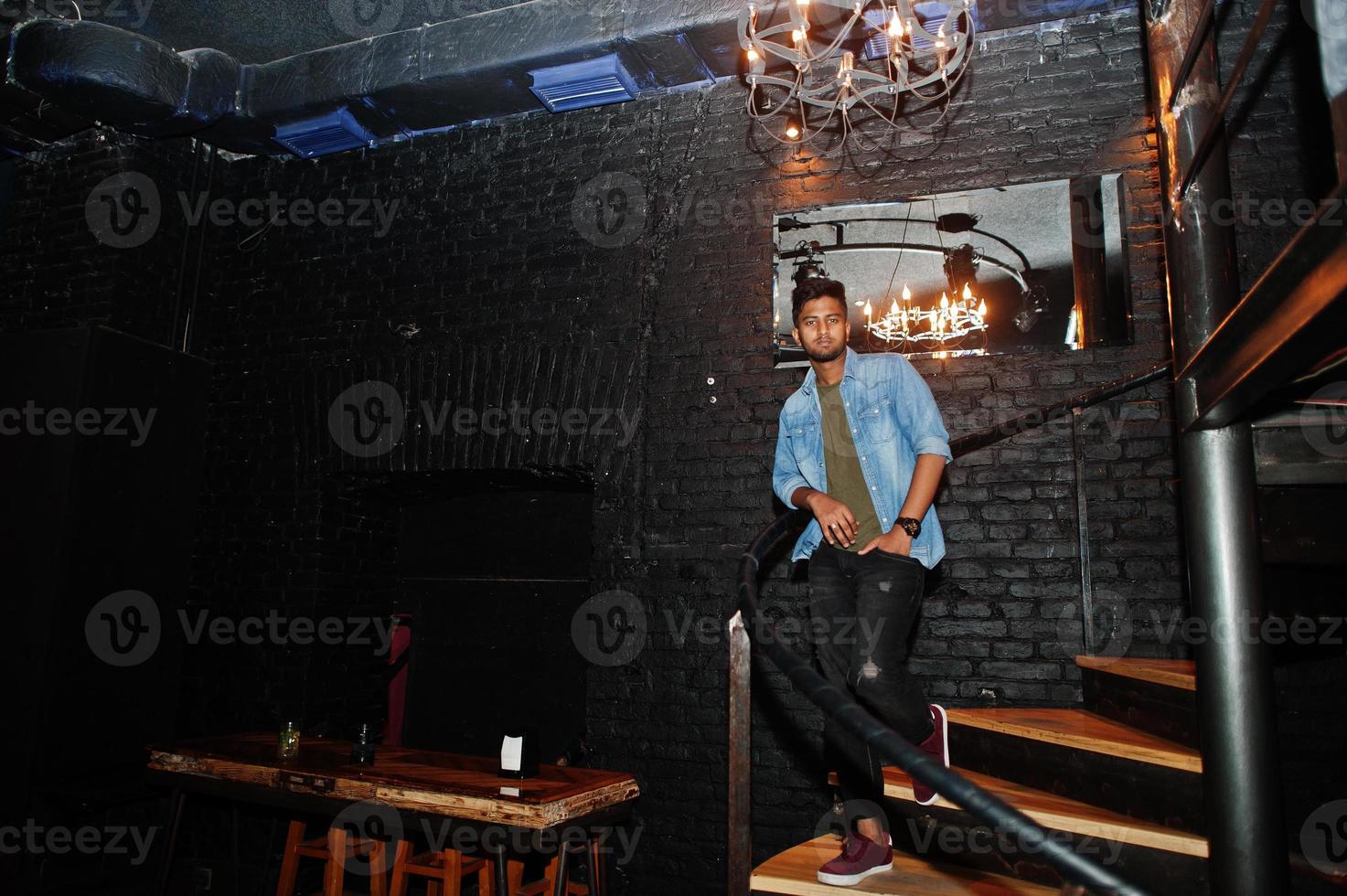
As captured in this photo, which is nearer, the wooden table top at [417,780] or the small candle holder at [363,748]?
the wooden table top at [417,780]

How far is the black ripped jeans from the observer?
2.22 m

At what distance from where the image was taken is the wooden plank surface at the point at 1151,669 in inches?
89.8

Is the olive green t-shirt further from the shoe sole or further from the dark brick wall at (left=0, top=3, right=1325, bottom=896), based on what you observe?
the dark brick wall at (left=0, top=3, right=1325, bottom=896)

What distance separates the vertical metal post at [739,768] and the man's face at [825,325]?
959 millimetres

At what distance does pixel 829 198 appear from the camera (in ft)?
13.0

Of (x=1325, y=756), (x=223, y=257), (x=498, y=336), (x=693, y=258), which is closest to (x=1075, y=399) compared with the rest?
(x=1325, y=756)

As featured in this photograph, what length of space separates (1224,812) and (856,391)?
1323mm

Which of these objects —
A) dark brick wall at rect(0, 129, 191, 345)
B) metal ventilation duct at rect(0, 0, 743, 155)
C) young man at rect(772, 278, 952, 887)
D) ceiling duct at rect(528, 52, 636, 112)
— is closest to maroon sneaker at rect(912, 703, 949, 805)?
young man at rect(772, 278, 952, 887)

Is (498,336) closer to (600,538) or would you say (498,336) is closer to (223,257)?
(600,538)

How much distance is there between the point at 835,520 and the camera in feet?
7.54

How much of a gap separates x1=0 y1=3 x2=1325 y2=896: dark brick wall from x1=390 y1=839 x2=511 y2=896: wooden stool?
25.7 inches

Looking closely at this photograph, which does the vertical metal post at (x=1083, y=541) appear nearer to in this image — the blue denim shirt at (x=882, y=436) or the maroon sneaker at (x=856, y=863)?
the blue denim shirt at (x=882, y=436)

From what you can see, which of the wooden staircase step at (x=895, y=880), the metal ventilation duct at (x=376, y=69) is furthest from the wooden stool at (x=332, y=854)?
the metal ventilation duct at (x=376, y=69)

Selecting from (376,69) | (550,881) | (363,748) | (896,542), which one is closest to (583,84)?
(376,69)
